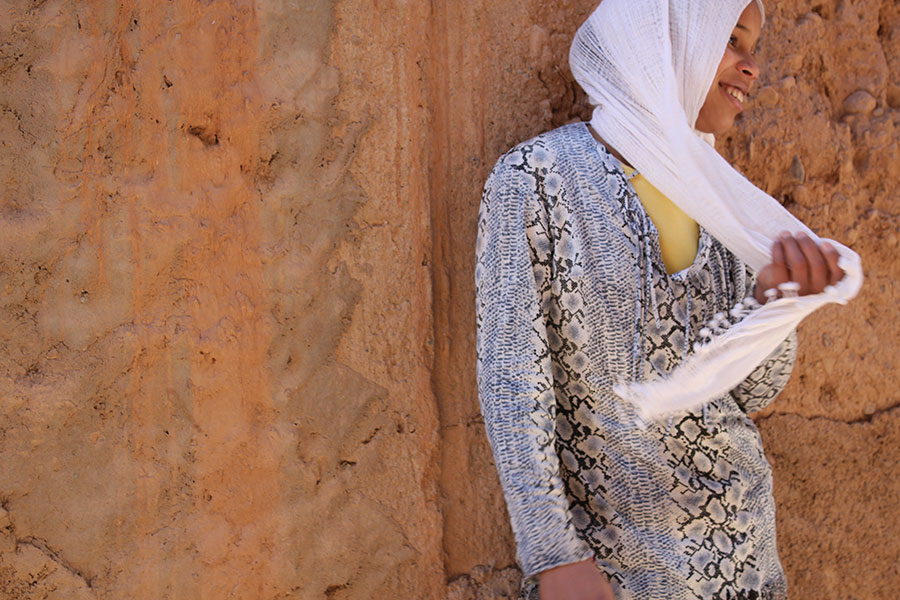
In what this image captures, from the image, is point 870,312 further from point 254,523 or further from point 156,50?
point 156,50

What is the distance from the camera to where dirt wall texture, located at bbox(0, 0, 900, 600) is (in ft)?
6.05

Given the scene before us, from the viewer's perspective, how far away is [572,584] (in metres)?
1.54

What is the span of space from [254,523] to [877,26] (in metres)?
2.20

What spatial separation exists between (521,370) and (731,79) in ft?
2.65

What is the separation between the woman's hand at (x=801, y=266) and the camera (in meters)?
1.63

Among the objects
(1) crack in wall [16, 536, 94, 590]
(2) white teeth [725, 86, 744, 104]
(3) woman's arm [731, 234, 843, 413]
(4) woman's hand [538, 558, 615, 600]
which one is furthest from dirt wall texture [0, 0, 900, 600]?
(3) woman's arm [731, 234, 843, 413]

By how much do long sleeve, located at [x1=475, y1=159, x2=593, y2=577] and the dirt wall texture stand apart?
375 mm

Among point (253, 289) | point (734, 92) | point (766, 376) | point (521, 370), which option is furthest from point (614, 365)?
point (253, 289)

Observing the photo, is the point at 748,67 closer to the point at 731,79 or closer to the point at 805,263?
the point at 731,79

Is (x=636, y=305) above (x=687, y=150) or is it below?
below

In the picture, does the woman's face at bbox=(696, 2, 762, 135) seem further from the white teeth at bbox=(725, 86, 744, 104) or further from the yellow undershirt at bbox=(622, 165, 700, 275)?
the yellow undershirt at bbox=(622, 165, 700, 275)

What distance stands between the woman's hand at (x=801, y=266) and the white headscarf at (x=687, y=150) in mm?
39

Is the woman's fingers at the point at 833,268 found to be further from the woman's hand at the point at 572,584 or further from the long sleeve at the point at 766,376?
the woman's hand at the point at 572,584

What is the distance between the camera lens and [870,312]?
2.59 m
